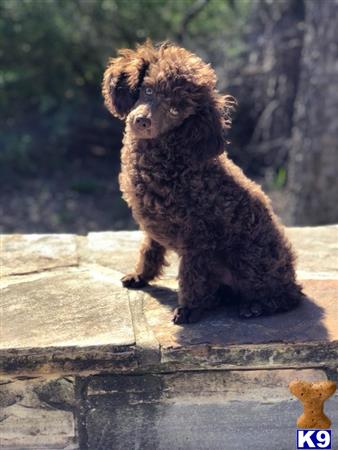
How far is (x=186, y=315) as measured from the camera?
2869 mm

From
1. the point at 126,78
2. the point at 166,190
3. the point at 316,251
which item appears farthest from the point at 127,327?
the point at 316,251

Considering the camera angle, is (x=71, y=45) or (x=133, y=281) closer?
(x=133, y=281)

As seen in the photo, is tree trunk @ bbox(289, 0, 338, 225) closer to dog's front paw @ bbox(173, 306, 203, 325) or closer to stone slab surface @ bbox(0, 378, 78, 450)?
dog's front paw @ bbox(173, 306, 203, 325)

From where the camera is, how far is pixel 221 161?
2873 millimetres

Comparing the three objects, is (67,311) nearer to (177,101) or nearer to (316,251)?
(177,101)

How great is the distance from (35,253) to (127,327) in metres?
0.92

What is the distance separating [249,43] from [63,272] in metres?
3.94

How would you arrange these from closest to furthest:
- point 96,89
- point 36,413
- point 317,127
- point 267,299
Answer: point 36,413 < point 267,299 < point 317,127 < point 96,89

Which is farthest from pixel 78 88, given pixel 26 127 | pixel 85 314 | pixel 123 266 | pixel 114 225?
pixel 85 314

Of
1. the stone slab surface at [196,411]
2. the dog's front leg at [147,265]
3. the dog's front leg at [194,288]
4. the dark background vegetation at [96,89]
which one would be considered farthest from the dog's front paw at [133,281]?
the dark background vegetation at [96,89]

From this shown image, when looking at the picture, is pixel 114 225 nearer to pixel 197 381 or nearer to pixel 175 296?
pixel 175 296

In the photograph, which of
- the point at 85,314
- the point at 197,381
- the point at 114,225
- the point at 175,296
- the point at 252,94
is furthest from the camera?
the point at 252,94

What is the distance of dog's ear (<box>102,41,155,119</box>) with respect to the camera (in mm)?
2723

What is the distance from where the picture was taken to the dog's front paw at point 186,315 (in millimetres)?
2865
